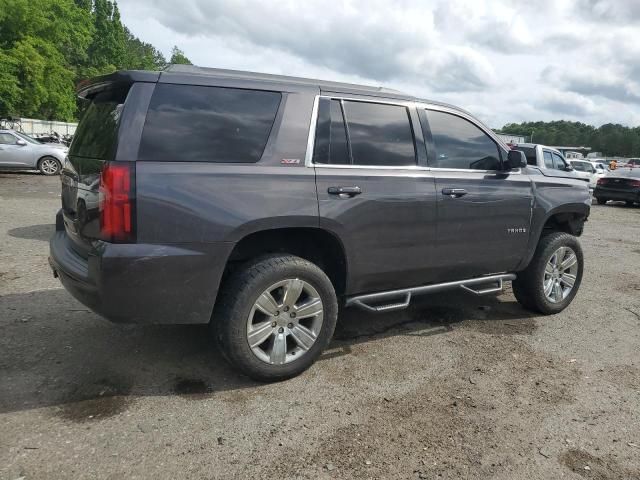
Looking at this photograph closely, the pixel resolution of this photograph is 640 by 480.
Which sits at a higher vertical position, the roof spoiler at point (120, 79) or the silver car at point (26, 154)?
the roof spoiler at point (120, 79)

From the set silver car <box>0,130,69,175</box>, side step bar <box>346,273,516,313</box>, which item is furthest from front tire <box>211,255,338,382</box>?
silver car <box>0,130,69,175</box>

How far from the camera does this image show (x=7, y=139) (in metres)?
16.8

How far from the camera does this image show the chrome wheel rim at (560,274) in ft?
16.6

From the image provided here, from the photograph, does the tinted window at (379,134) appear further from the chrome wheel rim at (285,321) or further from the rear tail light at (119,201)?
the rear tail light at (119,201)

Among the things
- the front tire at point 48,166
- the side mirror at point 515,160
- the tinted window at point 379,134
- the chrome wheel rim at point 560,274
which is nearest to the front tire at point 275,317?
the tinted window at point 379,134

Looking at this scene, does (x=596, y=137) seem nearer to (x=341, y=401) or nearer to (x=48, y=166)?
(x=48, y=166)

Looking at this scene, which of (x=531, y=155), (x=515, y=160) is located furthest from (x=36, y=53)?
(x=515, y=160)

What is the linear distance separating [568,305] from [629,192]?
1502 centimetres

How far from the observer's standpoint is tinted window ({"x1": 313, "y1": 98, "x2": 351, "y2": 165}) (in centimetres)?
359

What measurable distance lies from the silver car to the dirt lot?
14005 mm

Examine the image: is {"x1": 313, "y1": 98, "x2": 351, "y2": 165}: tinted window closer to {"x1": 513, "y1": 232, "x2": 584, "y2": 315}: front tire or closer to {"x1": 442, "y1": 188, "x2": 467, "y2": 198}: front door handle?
{"x1": 442, "y1": 188, "x2": 467, "y2": 198}: front door handle

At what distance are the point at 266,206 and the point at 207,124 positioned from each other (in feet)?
1.99

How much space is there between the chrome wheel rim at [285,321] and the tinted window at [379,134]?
3.35ft

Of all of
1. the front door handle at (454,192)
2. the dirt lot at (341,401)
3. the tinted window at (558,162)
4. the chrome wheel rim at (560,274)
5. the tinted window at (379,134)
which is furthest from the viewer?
the tinted window at (558,162)
